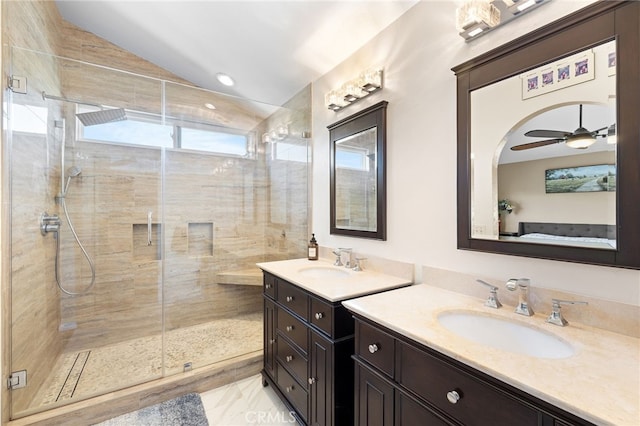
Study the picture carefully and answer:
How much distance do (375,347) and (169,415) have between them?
5.33 ft

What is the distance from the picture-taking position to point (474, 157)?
1342 mm

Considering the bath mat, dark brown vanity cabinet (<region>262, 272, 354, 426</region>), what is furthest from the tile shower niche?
dark brown vanity cabinet (<region>262, 272, 354, 426</region>)

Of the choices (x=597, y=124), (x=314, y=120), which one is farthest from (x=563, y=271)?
(x=314, y=120)

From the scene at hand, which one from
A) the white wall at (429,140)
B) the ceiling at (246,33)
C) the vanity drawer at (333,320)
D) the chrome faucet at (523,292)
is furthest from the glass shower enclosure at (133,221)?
the chrome faucet at (523,292)

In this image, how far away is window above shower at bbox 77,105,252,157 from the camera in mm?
2559

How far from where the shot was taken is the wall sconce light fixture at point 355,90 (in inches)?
72.9

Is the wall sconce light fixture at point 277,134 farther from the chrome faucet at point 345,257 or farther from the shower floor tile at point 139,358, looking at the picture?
the shower floor tile at point 139,358

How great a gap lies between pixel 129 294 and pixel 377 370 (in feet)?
8.48

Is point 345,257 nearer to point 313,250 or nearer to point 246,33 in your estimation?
point 313,250

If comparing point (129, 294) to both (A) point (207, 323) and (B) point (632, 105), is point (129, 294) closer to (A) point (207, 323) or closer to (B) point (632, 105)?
(A) point (207, 323)

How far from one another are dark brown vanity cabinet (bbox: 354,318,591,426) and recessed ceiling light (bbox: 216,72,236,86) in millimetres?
2729

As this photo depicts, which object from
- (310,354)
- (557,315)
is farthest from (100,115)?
(557,315)

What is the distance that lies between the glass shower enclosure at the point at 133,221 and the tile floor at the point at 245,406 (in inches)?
10.8

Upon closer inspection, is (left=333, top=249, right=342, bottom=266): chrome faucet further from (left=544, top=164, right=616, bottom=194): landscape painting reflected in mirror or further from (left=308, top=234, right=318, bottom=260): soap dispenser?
(left=544, top=164, right=616, bottom=194): landscape painting reflected in mirror
